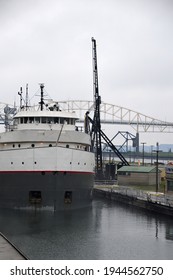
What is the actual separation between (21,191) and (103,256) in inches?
676

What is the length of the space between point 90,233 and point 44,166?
975cm

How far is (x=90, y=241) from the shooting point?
3247 centimetres

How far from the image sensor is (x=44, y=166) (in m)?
43.2

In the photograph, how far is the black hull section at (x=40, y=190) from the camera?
43219 millimetres

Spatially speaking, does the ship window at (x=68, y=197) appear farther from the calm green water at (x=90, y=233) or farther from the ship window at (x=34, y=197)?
the ship window at (x=34, y=197)

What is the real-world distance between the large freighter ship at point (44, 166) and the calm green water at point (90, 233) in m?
1.41

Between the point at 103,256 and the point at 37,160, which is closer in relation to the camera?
the point at 103,256

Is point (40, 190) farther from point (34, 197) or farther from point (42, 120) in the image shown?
point (42, 120)

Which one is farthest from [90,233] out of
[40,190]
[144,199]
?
[144,199]

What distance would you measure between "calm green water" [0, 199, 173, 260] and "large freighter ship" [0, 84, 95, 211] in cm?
141

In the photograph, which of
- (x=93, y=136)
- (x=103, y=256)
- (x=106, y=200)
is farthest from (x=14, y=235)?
(x=93, y=136)

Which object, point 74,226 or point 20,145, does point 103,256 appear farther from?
point 20,145

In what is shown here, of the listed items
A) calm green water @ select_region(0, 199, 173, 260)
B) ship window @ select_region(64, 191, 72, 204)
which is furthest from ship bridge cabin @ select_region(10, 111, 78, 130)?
calm green water @ select_region(0, 199, 173, 260)

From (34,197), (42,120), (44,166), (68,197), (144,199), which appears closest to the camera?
(44,166)
